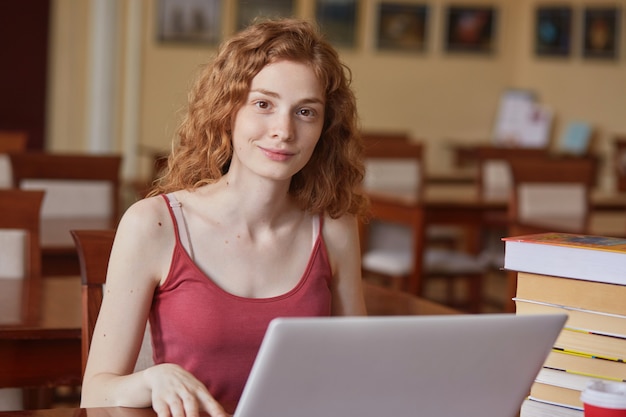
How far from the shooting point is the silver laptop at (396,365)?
1.27 m

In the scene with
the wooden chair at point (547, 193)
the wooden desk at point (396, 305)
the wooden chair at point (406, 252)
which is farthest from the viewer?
the wooden chair at point (406, 252)

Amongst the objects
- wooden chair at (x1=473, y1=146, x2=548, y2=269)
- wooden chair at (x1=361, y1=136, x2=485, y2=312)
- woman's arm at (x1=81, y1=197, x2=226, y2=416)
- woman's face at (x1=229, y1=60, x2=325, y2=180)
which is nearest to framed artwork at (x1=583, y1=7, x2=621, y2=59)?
wooden chair at (x1=473, y1=146, x2=548, y2=269)

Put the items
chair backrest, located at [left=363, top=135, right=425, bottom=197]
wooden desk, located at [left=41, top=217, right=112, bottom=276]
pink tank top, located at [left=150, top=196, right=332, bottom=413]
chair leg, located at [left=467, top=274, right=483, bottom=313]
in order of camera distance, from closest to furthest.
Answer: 1. pink tank top, located at [left=150, top=196, right=332, bottom=413]
2. wooden desk, located at [left=41, top=217, right=112, bottom=276]
3. chair leg, located at [left=467, top=274, right=483, bottom=313]
4. chair backrest, located at [left=363, top=135, right=425, bottom=197]

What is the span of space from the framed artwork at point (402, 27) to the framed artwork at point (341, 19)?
0.24 metres

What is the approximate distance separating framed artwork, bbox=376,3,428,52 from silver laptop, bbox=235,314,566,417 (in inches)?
349

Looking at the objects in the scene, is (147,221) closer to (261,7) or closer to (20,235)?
(20,235)

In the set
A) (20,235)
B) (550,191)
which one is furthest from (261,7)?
(20,235)

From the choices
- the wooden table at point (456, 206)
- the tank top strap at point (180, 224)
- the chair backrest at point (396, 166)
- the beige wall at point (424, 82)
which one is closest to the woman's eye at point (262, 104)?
the tank top strap at point (180, 224)

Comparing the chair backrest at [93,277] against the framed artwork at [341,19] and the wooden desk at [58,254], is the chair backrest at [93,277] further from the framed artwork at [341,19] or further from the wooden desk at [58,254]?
the framed artwork at [341,19]

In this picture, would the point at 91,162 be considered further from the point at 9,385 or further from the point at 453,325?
the point at 453,325

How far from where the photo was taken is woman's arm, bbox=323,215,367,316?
218cm

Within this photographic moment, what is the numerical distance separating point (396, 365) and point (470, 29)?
30.9 ft

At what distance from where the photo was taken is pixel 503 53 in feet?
34.6

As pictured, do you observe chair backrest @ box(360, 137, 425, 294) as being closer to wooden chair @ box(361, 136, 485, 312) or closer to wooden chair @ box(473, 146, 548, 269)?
wooden chair @ box(361, 136, 485, 312)
